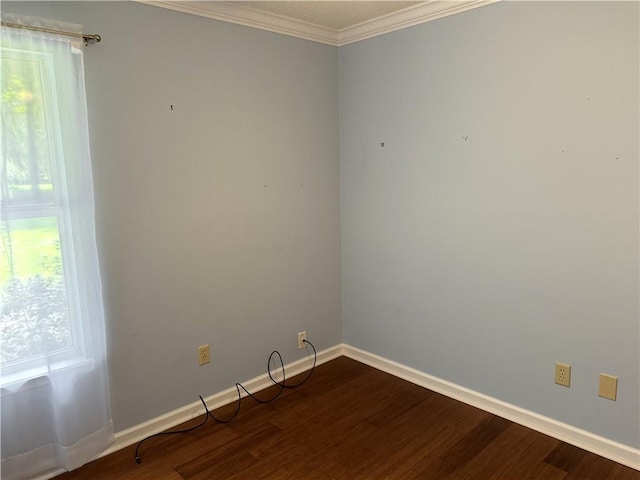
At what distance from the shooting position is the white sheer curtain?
1.94 metres

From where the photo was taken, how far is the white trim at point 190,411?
2447mm

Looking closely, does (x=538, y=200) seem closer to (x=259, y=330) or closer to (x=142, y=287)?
(x=259, y=330)

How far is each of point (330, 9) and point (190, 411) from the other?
239 cm

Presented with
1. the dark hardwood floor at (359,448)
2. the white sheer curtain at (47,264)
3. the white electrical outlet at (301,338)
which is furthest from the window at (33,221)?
the white electrical outlet at (301,338)

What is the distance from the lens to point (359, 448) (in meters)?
2.41

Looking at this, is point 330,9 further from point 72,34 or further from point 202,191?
point 72,34

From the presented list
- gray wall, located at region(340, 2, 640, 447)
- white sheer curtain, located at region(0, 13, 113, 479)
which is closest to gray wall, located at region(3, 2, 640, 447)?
gray wall, located at region(340, 2, 640, 447)

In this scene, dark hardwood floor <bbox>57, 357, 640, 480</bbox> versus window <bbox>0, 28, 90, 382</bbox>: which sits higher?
window <bbox>0, 28, 90, 382</bbox>

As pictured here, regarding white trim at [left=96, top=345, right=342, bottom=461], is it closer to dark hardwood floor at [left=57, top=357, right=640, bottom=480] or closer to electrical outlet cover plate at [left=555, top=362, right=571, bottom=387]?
dark hardwood floor at [left=57, top=357, right=640, bottom=480]

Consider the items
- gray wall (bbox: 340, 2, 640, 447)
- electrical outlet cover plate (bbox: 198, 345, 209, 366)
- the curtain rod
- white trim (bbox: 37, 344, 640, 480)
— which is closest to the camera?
the curtain rod

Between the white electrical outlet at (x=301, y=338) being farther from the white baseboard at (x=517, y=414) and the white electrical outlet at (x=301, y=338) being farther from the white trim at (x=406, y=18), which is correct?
the white trim at (x=406, y=18)

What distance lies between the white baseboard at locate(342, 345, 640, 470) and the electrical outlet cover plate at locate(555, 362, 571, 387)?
8.5 inches

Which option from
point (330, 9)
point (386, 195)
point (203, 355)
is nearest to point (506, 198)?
point (386, 195)

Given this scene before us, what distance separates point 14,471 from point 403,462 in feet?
5.71
